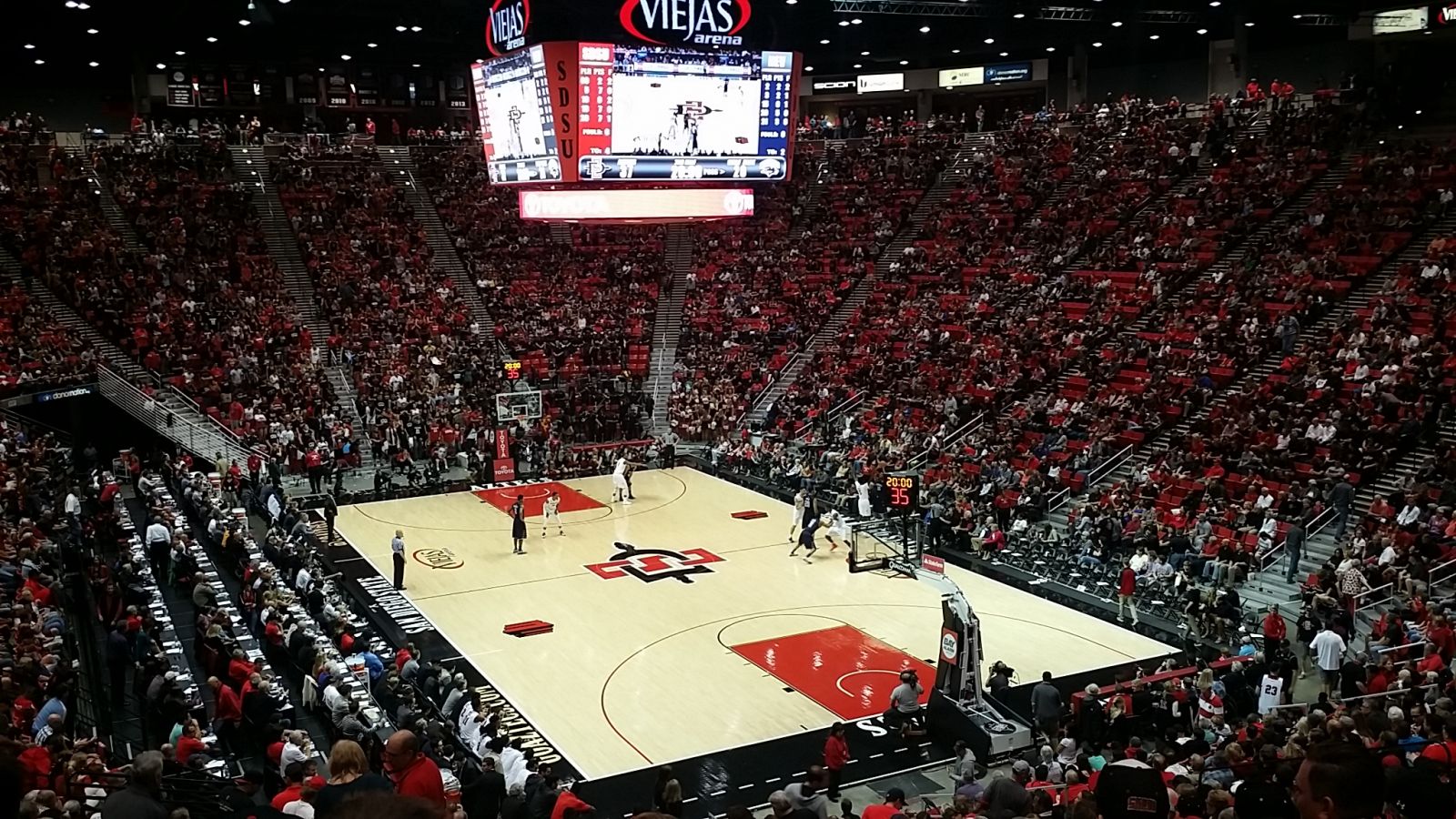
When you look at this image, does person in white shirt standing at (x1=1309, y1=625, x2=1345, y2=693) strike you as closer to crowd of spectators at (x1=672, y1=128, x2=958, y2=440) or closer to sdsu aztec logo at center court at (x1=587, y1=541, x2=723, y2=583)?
sdsu aztec logo at center court at (x1=587, y1=541, x2=723, y2=583)

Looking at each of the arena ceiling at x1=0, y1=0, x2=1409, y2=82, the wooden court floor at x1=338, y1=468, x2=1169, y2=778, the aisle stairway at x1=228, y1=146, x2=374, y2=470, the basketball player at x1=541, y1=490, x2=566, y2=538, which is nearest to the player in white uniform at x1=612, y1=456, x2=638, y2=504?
the wooden court floor at x1=338, y1=468, x2=1169, y2=778

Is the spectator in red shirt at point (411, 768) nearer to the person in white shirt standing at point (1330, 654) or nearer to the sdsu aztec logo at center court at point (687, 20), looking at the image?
the person in white shirt standing at point (1330, 654)

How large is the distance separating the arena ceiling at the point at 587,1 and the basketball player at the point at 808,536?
13.0m

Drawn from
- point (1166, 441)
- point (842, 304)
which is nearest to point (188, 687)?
point (1166, 441)

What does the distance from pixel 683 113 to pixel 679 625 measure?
11530 millimetres

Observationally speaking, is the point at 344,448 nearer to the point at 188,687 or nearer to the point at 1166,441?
the point at 188,687

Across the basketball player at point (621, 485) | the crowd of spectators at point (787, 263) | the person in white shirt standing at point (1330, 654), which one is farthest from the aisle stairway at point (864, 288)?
the person in white shirt standing at point (1330, 654)

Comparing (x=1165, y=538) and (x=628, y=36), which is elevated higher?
(x=628, y=36)

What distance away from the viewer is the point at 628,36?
83.3 ft

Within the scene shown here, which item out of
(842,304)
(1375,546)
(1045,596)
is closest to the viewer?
(1375,546)

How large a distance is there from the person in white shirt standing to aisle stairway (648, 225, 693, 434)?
21917 millimetres

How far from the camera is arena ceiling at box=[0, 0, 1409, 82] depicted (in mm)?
33688

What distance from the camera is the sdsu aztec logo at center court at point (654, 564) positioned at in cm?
2306

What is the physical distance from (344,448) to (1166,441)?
19.4 metres
